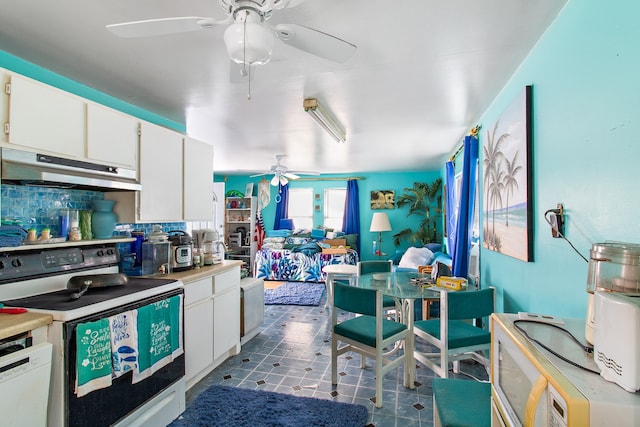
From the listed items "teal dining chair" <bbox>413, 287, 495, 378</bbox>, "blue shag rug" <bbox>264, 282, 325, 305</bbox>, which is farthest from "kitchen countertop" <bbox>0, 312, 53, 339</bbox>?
"blue shag rug" <bbox>264, 282, 325, 305</bbox>

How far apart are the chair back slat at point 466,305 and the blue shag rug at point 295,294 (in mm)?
2788

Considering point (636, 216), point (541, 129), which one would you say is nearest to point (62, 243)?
point (636, 216)

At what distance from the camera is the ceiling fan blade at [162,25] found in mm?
1193

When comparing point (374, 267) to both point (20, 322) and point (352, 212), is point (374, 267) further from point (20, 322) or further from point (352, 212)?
point (352, 212)

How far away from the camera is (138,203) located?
228cm

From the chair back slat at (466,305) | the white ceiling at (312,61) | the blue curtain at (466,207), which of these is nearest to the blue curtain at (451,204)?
the white ceiling at (312,61)

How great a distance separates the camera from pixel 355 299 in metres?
2.18

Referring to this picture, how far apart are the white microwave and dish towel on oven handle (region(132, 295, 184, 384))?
174 cm

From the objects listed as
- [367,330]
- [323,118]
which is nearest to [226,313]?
[367,330]

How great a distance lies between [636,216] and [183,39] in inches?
87.2

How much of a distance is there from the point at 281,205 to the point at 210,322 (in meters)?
5.07

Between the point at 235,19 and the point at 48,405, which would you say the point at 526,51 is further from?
the point at 48,405

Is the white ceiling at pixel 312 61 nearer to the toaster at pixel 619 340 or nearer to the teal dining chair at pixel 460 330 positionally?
the toaster at pixel 619 340

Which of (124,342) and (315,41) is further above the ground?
(315,41)
